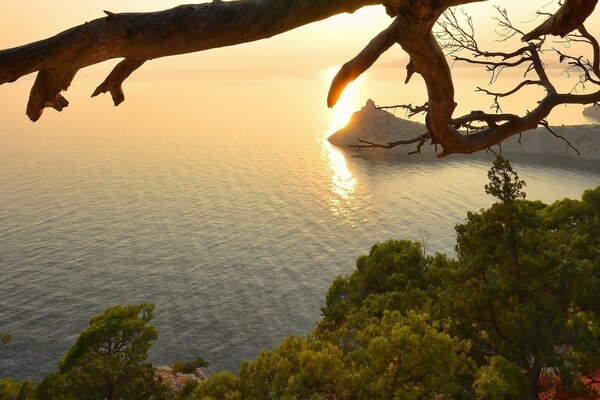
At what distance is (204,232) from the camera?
3063 inches

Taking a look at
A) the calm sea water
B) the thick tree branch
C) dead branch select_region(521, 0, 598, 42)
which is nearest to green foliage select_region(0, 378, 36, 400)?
the calm sea water

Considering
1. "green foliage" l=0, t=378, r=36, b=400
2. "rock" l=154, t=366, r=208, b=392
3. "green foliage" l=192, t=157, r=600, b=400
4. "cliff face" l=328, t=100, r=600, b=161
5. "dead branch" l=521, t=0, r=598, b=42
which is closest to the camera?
"dead branch" l=521, t=0, r=598, b=42

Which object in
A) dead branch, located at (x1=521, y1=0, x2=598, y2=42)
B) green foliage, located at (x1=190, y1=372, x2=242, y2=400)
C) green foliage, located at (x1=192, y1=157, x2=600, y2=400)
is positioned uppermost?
dead branch, located at (x1=521, y1=0, x2=598, y2=42)

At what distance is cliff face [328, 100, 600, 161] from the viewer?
133m

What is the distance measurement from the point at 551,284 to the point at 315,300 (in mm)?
43514

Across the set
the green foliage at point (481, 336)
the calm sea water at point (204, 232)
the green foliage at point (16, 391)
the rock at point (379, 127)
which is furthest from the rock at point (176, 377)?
the rock at point (379, 127)

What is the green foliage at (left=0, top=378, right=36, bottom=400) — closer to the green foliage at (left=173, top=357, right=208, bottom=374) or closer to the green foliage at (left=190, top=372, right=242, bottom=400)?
the green foliage at (left=190, top=372, right=242, bottom=400)

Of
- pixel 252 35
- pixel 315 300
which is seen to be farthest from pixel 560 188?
pixel 252 35

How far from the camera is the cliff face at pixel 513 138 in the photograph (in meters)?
133

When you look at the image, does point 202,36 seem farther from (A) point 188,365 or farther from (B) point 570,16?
(A) point 188,365

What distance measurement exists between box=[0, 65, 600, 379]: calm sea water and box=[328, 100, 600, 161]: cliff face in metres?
13.8

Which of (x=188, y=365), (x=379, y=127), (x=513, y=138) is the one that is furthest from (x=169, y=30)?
(x=513, y=138)

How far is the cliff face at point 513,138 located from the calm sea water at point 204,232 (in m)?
13.8

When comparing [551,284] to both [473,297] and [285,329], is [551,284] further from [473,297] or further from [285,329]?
[285,329]
